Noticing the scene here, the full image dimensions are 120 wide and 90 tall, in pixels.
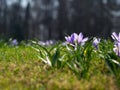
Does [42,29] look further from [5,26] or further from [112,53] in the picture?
[112,53]

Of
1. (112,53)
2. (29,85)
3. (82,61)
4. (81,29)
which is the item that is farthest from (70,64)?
(81,29)

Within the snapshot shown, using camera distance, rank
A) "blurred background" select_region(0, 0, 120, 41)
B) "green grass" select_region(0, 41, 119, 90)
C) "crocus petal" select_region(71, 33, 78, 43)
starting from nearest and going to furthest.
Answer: "green grass" select_region(0, 41, 119, 90), "crocus petal" select_region(71, 33, 78, 43), "blurred background" select_region(0, 0, 120, 41)

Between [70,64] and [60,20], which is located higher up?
[60,20]

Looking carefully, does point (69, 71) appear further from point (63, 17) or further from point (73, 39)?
point (63, 17)

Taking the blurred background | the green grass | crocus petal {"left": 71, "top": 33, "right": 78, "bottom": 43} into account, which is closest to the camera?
the green grass

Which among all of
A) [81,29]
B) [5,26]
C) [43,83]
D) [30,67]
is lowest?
[43,83]

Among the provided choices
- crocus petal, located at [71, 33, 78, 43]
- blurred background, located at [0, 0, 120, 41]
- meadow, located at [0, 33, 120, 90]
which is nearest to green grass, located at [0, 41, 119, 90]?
meadow, located at [0, 33, 120, 90]

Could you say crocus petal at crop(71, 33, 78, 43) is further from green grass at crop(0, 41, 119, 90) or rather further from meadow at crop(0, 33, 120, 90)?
green grass at crop(0, 41, 119, 90)
